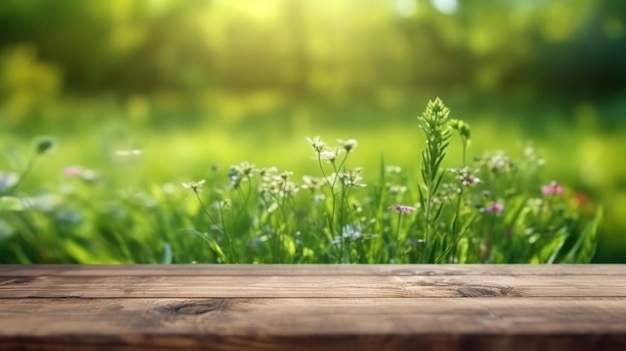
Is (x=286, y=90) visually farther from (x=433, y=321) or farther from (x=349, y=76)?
(x=433, y=321)

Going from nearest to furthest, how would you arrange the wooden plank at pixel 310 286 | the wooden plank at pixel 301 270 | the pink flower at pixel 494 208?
1. the wooden plank at pixel 310 286
2. the wooden plank at pixel 301 270
3. the pink flower at pixel 494 208

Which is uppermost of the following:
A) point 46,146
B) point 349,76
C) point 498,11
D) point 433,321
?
point 498,11

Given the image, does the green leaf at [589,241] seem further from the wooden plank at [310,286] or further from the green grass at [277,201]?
the wooden plank at [310,286]

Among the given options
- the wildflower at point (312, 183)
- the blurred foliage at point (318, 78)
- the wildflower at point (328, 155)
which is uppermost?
the blurred foliage at point (318, 78)

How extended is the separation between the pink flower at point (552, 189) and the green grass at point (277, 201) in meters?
0.02

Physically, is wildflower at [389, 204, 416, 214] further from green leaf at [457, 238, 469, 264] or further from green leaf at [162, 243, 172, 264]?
green leaf at [162, 243, 172, 264]

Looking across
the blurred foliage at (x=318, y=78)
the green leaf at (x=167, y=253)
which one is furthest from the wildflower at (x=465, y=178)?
the green leaf at (x=167, y=253)

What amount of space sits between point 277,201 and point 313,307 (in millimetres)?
683

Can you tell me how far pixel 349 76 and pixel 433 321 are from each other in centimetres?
108

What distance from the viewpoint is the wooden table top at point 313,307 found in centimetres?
92

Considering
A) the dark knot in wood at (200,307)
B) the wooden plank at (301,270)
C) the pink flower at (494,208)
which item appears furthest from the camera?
the pink flower at (494,208)

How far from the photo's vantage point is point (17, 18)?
2.02 metres

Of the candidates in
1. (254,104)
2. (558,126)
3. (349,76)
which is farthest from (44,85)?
(558,126)

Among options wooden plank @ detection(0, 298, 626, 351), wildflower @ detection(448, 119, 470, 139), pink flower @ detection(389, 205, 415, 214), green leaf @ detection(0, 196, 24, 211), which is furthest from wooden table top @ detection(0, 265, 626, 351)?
green leaf @ detection(0, 196, 24, 211)
